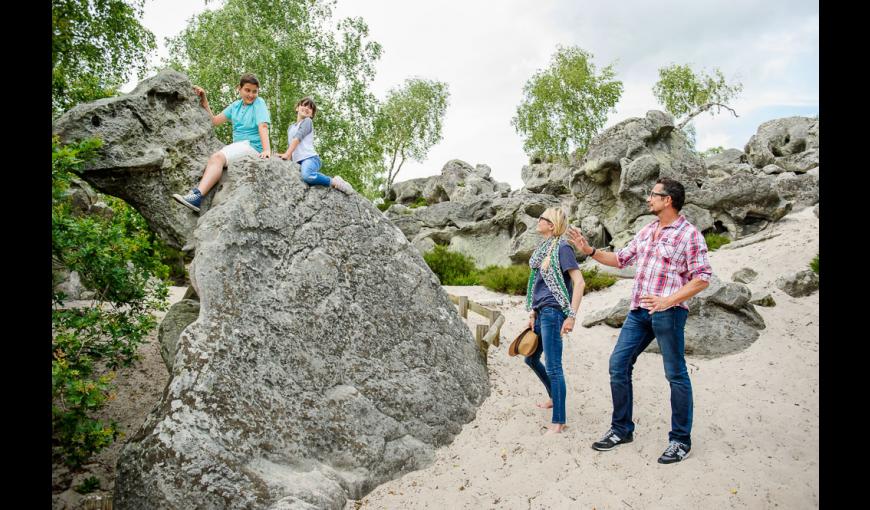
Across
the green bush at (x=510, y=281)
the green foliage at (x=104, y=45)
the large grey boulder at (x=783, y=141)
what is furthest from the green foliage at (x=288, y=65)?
the large grey boulder at (x=783, y=141)

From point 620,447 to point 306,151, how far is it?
4290 millimetres

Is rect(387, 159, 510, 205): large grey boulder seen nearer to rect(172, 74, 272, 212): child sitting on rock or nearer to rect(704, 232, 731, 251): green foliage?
rect(704, 232, 731, 251): green foliage

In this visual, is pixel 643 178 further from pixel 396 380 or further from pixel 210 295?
pixel 210 295

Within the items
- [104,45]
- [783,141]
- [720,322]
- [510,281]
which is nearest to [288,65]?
[104,45]

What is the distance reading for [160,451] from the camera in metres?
3.97

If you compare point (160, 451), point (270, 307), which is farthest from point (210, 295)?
point (160, 451)

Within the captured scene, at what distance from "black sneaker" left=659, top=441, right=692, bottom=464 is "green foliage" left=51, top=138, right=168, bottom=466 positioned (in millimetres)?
4635

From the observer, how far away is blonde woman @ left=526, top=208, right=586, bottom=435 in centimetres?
528

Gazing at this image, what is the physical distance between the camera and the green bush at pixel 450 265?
15.9 meters

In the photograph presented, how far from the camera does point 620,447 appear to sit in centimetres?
509

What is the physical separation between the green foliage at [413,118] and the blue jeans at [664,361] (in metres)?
35.9

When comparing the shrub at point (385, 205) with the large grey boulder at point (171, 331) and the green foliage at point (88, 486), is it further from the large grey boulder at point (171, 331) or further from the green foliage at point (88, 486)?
the green foliage at point (88, 486)
